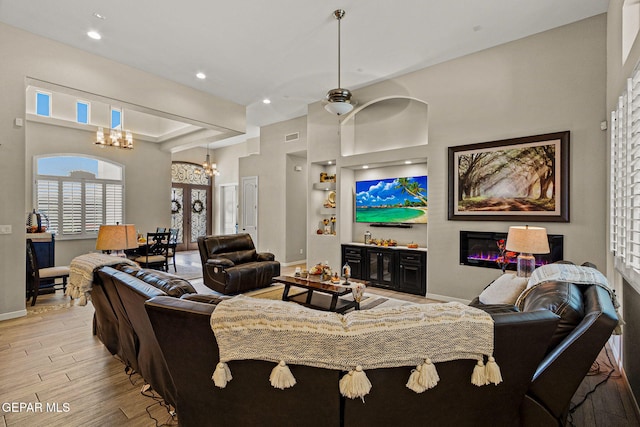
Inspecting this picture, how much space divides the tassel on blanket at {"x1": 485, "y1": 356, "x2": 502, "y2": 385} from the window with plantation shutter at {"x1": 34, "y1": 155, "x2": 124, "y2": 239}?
8.56 meters

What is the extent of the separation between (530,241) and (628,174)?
3.41ft

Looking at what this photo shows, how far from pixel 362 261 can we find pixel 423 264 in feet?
3.87

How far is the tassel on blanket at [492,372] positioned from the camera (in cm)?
124

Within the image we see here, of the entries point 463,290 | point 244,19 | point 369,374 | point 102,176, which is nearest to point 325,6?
point 244,19

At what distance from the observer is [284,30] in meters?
4.06

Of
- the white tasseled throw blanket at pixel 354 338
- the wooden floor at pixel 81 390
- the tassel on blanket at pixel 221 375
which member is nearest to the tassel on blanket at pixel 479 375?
the white tasseled throw blanket at pixel 354 338

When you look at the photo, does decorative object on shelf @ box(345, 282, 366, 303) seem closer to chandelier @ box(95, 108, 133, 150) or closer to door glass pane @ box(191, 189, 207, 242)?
chandelier @ box(95, 108, 133, 150)

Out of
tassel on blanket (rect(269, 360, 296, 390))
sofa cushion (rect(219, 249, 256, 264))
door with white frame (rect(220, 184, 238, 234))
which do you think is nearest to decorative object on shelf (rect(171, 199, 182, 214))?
door with white frame (rect(220, 184, 238, 234))

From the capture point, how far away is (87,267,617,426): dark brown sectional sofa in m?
1.28

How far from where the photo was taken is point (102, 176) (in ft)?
25.2

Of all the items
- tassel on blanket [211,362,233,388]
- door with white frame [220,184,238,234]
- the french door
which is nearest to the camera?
tassel on blanket [211,362,233,388]

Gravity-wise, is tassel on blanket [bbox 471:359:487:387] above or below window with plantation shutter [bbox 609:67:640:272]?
below

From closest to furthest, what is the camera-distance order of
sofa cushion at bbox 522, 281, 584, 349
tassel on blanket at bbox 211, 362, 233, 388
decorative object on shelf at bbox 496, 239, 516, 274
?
tassel on blanket at bbox 211, 362, 233, 388, sofa cushion at bbox 522, 281, 584, 349, decorative object on shelf at bbox 496, 239, 516, 274

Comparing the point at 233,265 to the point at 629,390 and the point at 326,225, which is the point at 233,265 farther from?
the point at 629,390
